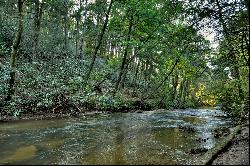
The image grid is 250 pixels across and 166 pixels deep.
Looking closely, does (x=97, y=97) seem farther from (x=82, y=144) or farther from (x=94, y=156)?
(x=94, y=156)

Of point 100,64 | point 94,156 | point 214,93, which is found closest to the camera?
point 94,156

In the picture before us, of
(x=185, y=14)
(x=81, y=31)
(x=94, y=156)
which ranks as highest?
(x=81, y=31)

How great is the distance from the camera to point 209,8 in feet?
33.2

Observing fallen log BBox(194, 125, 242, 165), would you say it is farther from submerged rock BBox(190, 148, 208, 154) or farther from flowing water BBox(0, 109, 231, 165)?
submerged rock BBox(190, 148, 208, 154)

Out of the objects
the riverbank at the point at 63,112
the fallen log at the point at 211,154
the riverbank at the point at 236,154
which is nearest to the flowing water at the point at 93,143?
the fallen log at the point at 211,154

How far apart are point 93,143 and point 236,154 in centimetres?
478

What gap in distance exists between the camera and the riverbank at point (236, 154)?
7.26 metres

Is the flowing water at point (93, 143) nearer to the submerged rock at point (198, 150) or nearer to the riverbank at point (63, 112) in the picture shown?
the submerged rock at point (198, 150)

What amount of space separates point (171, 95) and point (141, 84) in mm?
4113

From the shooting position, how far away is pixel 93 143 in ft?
36.8

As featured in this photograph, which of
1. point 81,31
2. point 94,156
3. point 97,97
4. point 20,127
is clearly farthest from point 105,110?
point 81,31

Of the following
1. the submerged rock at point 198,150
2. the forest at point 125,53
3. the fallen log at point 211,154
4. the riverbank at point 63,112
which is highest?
the forest at point 125,53

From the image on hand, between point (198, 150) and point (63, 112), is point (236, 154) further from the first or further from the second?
point (63, 112)

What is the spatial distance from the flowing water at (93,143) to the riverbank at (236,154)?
3.23ft
